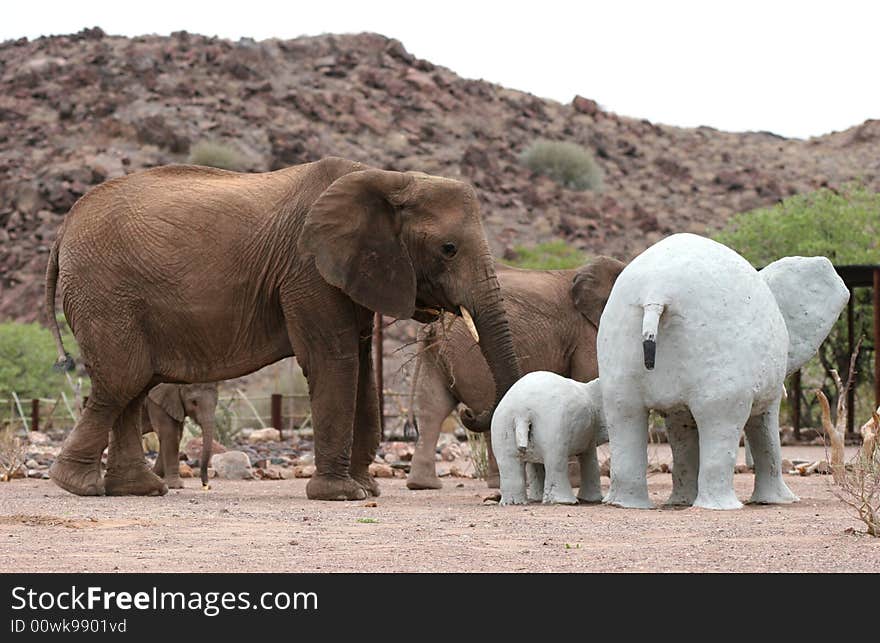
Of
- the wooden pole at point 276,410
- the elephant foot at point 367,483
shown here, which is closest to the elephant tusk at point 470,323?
the elephant foot at point 367,483

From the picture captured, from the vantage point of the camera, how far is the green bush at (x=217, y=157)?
5628 cm

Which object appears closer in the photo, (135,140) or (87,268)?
(87,268)

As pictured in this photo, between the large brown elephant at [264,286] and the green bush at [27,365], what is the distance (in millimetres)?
24137

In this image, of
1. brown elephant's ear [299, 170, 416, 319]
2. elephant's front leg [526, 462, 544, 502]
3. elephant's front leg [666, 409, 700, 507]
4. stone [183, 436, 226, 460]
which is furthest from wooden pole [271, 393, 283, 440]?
elephant's front leg [666, 409, 700, 507]

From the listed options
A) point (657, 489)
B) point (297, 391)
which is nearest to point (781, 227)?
point (297, 391)

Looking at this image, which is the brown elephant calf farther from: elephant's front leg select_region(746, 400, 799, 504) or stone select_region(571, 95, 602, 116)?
stone select_region(571, 95, 602, 116)

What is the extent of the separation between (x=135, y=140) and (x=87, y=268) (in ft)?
151

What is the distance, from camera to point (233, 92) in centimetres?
6500

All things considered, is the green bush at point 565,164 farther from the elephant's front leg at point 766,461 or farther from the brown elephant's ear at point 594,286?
the elephant's front leg at point 766,461

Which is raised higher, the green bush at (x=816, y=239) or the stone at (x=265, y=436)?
the green bush at (x=816, y=239)

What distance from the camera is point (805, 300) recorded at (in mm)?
11586

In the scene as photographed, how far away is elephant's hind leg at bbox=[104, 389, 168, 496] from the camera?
1299 cm

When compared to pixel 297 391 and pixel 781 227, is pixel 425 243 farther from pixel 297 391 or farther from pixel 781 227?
pixel 297 391

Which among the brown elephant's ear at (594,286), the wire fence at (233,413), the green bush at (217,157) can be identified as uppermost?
Result: the green bush at (217,157)
